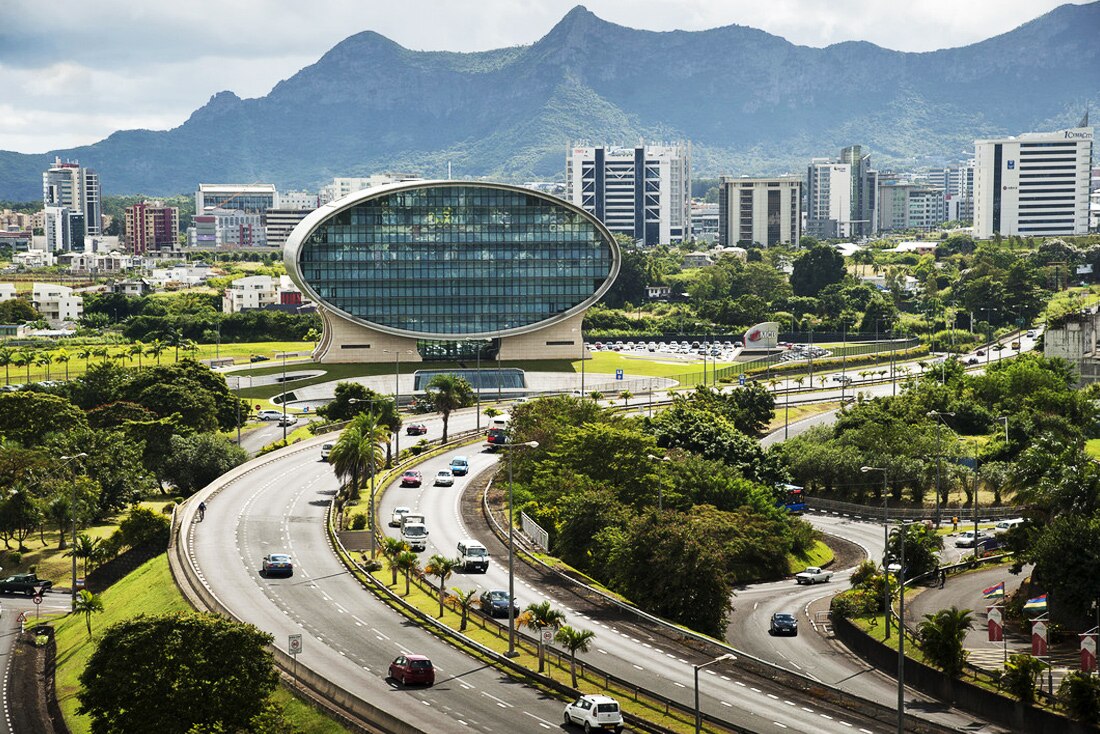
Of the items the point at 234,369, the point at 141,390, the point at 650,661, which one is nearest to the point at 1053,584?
the point at 650,661

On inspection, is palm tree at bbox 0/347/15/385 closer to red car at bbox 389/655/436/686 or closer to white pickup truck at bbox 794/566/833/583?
white pickup truck at bbox 794/566/833/583

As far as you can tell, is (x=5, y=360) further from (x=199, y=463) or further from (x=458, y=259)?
(x=199, y=463)

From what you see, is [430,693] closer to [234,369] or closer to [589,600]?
[589,600]

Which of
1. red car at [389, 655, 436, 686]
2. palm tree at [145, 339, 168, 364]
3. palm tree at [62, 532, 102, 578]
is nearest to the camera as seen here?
red car at [389, 655, 436, 686]

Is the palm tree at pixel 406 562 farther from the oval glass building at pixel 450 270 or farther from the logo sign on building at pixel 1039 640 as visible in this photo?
the oval glass building at pixel 450 270

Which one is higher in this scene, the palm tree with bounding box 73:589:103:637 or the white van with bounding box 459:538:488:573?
the white van with bounding box 459:538:488:573

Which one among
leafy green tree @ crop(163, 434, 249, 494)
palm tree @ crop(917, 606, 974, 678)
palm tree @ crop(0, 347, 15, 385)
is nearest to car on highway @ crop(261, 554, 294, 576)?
palm tree @ crop(917, 606, 974, 678)
